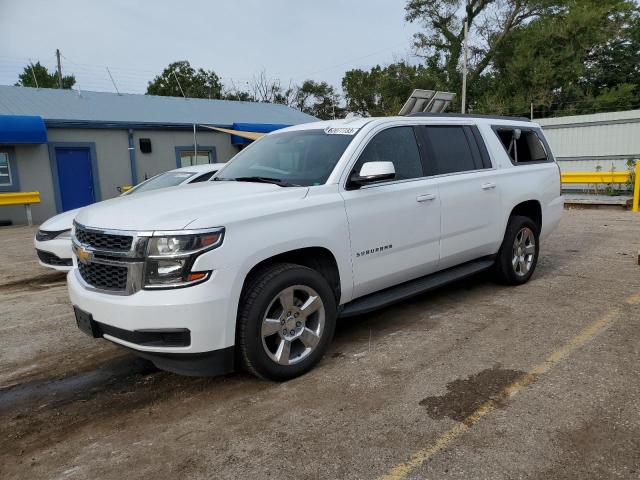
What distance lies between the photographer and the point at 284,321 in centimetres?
342

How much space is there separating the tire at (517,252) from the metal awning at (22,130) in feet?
45.4

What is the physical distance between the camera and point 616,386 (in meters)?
3.27

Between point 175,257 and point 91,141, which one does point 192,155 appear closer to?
point 91,141

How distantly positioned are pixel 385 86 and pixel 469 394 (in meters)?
36.4

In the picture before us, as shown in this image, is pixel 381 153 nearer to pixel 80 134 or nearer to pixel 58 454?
pixel 58 454

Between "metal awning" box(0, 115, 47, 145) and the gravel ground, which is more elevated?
"metal awning" box(0, 115, 47, 145)

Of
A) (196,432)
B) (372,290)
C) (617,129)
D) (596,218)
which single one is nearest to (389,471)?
(196,432)

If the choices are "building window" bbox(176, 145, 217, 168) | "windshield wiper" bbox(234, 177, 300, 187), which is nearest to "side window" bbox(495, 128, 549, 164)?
"windshield wiper" bbox(234, 177, 300, 187)

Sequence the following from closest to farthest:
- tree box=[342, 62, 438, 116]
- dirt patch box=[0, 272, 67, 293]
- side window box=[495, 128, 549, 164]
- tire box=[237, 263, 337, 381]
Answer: tire box=[237, 263, 337, 381] < side window box=[495, 128, 549, 164] < dirt patch box=[0, 272, 67, 293] < tree box=[342, 62, 438, 116]

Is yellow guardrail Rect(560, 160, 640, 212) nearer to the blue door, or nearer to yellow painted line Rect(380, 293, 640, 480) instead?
yellow painted line Rect(380, 293, 640, 480)

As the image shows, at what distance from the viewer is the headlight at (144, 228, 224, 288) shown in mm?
2975

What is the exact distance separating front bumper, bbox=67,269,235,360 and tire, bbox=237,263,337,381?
0.14 metres

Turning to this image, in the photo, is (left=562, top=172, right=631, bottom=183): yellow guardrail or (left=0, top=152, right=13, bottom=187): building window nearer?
(left=562, top=172, right=631, bottom=183): yellow guardrail

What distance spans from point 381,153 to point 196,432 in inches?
101
